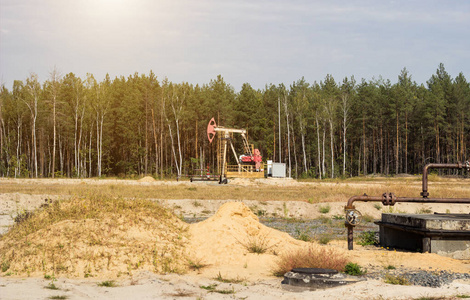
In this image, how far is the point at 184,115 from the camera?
76.1 metres

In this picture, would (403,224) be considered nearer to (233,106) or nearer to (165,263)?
(165,263)

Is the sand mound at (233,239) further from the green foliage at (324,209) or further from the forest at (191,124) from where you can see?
the forest at (191,124)

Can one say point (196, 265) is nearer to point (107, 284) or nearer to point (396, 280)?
point (107, 284)

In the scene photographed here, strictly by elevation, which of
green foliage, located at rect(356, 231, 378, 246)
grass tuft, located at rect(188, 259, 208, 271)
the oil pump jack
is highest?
the oil pump jack

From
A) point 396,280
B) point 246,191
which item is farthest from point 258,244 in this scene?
point 246,191

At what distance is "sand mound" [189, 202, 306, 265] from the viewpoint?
12914 mm

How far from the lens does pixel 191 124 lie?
8056 cm

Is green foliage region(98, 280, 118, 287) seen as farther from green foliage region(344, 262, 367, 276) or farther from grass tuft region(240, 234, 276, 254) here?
green foliage region(344, 262, 367, 276)

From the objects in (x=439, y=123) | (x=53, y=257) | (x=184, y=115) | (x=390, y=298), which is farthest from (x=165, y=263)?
(x=439, y=123)

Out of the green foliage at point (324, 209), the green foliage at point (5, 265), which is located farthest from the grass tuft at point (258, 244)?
the green foliage at point (324, 209)

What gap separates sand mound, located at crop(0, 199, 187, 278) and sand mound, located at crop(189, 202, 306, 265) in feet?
1.81

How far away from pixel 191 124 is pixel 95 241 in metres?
68.8

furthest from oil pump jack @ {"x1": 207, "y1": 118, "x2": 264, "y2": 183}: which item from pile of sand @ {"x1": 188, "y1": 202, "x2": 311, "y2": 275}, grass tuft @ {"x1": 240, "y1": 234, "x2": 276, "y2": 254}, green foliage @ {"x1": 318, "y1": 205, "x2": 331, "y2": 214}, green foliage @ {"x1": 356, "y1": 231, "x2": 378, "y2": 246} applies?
grass tuft @ {"x1": 240, "y1": 234, "x2": 276, "y2": 254}

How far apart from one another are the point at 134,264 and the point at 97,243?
49.9 inches
